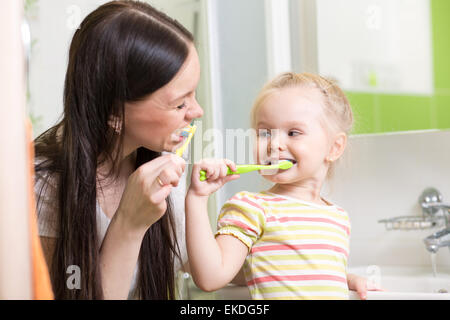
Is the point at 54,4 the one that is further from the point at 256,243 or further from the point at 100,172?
the point at 256,243

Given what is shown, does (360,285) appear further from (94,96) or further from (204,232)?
(94,96)

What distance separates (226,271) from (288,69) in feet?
2.43

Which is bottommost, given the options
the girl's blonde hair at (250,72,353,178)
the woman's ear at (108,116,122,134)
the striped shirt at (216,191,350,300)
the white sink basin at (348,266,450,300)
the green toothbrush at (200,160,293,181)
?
the white sink basin at (348,266,450,300)

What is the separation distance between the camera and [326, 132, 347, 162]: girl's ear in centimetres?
89

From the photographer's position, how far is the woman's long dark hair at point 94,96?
0.74 meters

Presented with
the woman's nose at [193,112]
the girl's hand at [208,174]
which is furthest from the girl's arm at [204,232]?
the woman's nose at [193,112]

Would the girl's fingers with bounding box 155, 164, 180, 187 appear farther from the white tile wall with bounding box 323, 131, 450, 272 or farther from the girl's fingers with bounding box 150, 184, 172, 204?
the white tile wall with bounding box 323, 131, 450, 272

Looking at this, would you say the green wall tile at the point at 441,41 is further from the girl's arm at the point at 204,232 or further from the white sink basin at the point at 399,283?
the girl's arm at the point at 204,232

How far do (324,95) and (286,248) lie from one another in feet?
0.85

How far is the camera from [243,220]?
783mm

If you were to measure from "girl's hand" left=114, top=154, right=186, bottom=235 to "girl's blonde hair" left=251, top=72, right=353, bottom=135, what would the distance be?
254 mm

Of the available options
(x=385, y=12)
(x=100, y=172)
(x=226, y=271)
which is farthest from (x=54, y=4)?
(x=385, y=12)

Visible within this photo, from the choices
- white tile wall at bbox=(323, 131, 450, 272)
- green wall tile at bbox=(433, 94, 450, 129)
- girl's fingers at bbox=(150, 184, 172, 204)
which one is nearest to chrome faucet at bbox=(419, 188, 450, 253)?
white tile wall at bbox=(323, 131, 450, 272)

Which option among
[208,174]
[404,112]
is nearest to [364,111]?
[404,112]
